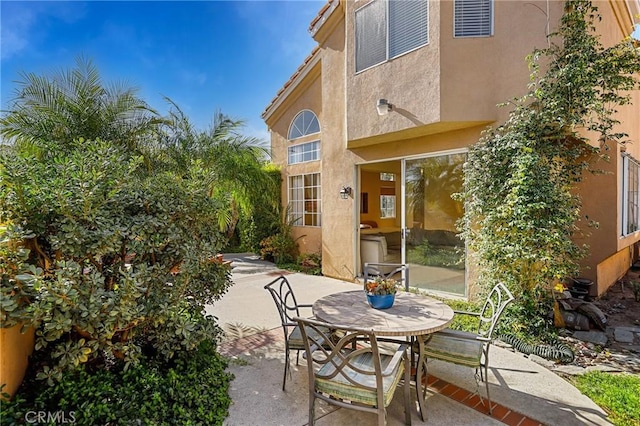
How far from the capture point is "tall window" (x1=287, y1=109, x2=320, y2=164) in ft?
40.5

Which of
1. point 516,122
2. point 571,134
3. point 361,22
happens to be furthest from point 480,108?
point 361,22

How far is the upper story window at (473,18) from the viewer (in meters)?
6.76

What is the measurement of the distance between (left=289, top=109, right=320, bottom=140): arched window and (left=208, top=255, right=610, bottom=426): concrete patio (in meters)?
8.65

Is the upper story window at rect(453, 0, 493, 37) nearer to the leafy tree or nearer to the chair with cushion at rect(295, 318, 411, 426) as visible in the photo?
the leafy tree

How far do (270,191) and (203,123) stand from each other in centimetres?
392

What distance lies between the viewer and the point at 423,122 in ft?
23.3

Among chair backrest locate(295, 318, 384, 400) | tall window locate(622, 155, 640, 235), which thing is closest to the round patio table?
chair backrest locate(295, 318, 384, 400)

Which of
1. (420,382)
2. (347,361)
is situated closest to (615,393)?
(420,382)

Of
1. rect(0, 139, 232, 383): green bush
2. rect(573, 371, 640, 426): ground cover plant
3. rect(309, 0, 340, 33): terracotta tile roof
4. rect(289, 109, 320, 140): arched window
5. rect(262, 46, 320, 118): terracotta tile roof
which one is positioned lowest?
rect(573, 371, 640, 426): ground cover plant

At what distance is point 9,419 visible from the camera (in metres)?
2.60

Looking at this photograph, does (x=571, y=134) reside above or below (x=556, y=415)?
above

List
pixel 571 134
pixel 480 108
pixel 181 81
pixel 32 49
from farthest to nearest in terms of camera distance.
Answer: pixel 181 81 < pixel 480 108 < pixel 32 49 < pixel 571 134

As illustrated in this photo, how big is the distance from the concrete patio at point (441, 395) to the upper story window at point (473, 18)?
6.34 meters

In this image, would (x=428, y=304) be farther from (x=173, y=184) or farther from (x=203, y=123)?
(x=203, y=123)
